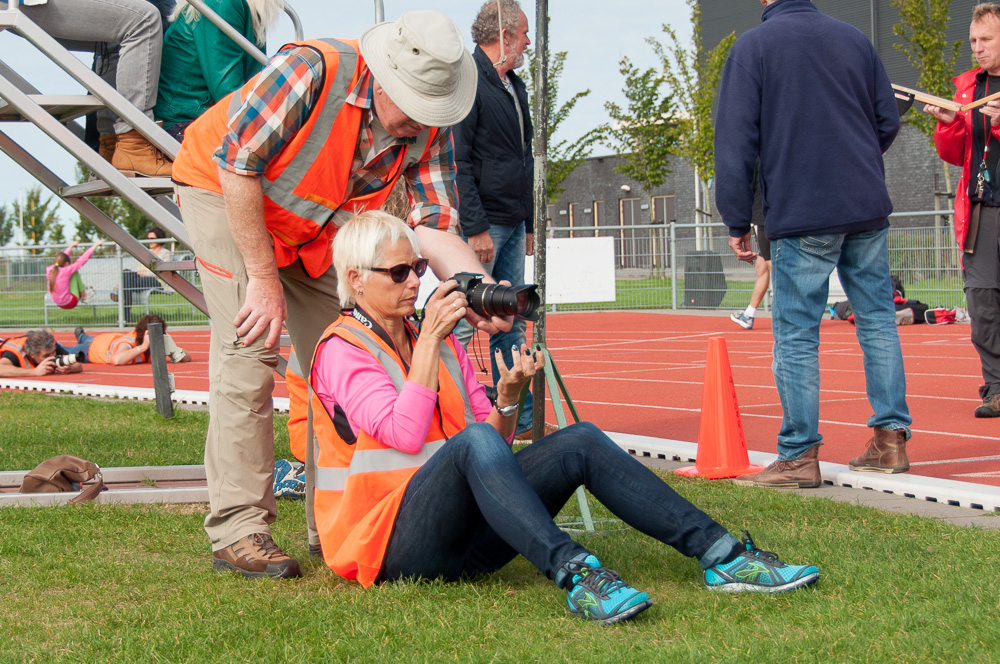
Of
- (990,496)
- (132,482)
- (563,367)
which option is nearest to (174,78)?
(132,482)

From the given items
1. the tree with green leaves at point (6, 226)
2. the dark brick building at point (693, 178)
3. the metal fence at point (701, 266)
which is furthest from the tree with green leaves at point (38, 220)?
the metal fence at point (701, 266)

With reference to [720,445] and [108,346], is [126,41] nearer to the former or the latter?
[720,445]

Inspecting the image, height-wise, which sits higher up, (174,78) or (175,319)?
(174,78)

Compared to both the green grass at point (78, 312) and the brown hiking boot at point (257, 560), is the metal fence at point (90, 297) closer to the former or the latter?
the green grass at point (78, 312)

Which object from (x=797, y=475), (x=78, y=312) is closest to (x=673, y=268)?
(x=78, y=312)

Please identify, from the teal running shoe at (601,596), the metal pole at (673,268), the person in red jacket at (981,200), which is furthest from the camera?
the metal pole at (673,268)

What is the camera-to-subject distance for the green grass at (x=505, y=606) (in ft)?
9.23

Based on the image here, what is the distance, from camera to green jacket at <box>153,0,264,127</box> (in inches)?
203

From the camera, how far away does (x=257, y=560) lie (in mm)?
3676

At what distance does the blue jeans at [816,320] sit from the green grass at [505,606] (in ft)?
2.15

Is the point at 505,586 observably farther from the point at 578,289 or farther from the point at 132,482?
the point at 578,289

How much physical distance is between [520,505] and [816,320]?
2.57 meters

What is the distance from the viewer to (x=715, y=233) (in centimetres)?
2147

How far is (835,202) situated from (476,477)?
264 cm
